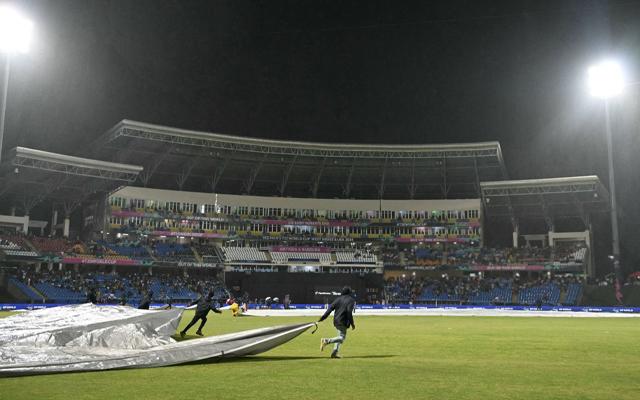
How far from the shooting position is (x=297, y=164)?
81062mm

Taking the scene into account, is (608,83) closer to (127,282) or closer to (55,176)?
(127,282)

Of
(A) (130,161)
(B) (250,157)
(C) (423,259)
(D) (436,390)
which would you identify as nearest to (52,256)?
(A) (130,161)

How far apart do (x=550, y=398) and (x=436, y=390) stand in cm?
172

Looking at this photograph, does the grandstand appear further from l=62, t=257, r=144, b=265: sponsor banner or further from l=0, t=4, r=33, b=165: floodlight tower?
l=0, t=4, r=33, b=165: floodlight tower

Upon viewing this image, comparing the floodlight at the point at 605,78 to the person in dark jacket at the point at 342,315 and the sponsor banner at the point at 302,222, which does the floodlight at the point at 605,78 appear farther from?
the sponsor banner at the point at 302,222

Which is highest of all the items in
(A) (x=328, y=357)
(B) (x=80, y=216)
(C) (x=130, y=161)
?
(C) (x=130, y=161)

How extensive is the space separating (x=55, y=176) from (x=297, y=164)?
1214 inches

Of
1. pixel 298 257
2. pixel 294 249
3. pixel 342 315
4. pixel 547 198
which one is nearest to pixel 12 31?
pixel 342 315

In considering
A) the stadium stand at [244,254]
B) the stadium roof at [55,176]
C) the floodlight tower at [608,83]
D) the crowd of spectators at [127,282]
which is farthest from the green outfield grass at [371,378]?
the stadium stand at [244,254]

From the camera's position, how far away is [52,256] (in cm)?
6456

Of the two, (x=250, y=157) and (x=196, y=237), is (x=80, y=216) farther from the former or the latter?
(x=250, y=157)

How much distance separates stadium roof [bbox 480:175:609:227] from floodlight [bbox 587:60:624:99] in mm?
30158

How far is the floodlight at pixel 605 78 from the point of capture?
41.4 meters

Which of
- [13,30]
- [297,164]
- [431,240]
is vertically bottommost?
[431,240]
